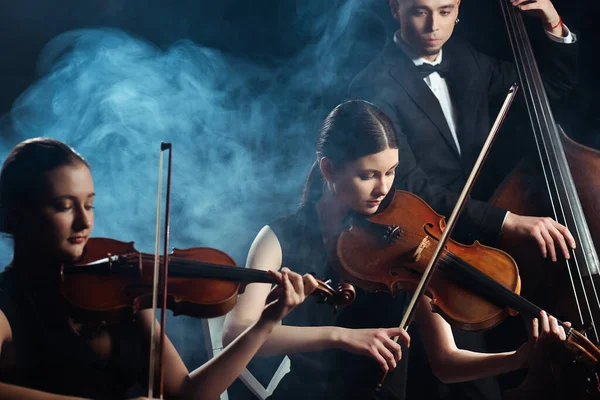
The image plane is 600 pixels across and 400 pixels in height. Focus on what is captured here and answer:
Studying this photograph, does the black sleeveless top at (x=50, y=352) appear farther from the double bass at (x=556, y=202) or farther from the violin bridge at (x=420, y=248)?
the double bass at (x=556, y=202)

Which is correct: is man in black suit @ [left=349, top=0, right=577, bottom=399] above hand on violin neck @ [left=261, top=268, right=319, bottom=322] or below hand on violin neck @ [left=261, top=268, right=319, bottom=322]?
above

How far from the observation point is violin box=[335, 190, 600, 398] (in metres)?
1.93

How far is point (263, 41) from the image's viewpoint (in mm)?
2312

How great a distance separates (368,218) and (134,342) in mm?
773

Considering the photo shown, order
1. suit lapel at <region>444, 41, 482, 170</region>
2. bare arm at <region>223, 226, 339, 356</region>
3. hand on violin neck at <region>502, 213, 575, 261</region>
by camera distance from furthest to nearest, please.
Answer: suit lapel at <region>444, 41, 482, 170</region> < hand on violin neck at <region>502, 213, 575, 261</region> < bare arm at <region>223, 226, 339, 356</region>

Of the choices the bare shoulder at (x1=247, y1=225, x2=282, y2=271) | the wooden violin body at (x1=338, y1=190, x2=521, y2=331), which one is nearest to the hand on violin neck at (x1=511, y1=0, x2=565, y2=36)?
the wooden violin body at (x1=338, y1=190, x2=521, y2=331)

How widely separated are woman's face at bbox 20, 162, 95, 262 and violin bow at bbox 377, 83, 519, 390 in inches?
36.0

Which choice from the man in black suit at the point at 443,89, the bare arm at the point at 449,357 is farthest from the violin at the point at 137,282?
the man in black suit at the point at 443,89

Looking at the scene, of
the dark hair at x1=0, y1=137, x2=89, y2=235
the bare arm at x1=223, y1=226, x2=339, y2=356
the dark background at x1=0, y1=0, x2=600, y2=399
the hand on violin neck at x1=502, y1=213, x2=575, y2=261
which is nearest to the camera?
the dark hair at x1=0, y1=137, x2=89, y2=235

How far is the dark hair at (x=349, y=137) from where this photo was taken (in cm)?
216

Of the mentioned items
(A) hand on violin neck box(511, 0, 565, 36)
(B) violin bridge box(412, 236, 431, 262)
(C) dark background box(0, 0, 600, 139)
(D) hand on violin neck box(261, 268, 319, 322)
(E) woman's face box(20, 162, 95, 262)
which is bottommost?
(D) hand on violin neck box(261, 268, 319, 322)

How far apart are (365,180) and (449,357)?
606mm

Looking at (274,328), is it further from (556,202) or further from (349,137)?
(556,202)

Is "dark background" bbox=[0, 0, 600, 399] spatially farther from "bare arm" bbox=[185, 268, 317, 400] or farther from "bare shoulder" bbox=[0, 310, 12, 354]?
"bare shoulder" bbox=[0, 310, 12, 354]
